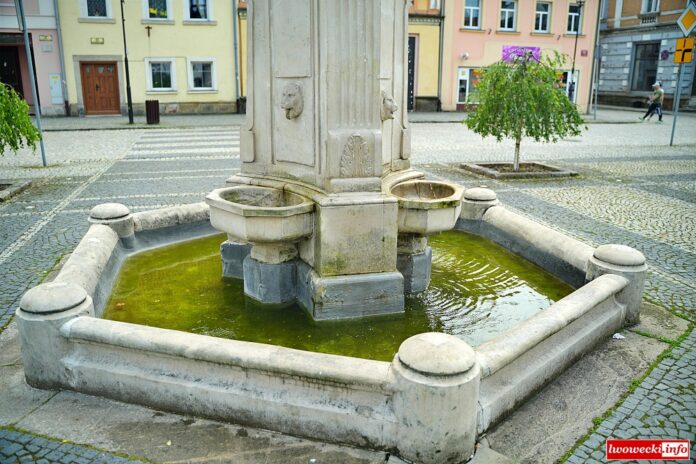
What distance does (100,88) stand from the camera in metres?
27.5

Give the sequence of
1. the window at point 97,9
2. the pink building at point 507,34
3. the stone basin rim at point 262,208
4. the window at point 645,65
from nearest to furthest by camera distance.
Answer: the stone basin rim at point 262,208 < the window at point 97,9 < the pink building at point 507,34 < the window at point 645,65

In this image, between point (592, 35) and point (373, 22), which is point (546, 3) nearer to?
point (592, 35)

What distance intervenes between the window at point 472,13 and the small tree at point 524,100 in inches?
784

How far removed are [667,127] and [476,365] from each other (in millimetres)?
26161

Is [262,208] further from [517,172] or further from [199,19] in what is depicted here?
[199,19]

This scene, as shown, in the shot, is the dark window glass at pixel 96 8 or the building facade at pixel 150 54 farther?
the building facade at pixel 150 54

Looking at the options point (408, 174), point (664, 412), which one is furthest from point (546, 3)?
point (664, 412)

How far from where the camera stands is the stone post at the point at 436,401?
119 inches

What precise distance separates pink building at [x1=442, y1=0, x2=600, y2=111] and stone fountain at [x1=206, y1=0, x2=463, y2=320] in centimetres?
2632

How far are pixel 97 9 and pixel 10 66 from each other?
4.86 meters

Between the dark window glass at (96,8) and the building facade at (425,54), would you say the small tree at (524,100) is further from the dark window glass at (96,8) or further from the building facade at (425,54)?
the dark window glass at (96,8)

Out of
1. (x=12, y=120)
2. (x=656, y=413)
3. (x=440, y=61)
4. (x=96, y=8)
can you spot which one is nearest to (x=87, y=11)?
(x=96, y=8)

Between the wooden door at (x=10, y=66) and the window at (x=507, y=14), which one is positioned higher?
the window at (x=507, y=14)

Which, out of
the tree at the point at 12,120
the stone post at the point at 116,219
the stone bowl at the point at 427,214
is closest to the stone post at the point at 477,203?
the stone bowl at the point at 427,214
